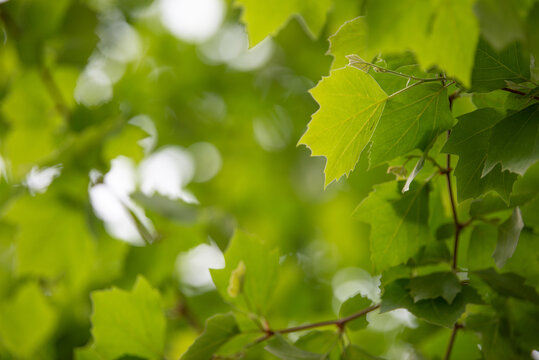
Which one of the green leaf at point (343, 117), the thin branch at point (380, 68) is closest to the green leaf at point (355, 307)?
the green leaf at point (343, 117)

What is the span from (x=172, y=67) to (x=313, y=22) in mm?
1945

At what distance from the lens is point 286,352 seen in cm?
67

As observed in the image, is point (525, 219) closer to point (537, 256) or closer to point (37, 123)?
point (537, 256)

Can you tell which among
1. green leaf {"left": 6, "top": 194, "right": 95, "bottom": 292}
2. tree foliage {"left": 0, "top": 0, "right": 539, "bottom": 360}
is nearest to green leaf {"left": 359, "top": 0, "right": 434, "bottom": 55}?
tree foliage {"left": 0, "top": 0, "right": 539, "bottom": 360}

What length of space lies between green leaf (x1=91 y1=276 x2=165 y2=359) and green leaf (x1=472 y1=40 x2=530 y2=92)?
56 cm

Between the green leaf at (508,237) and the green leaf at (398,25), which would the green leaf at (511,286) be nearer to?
the green leaf at (508,237)

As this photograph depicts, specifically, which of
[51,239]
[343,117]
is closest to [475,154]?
[343,117]

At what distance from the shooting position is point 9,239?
5.54ft

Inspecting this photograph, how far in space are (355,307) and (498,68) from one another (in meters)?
0.38

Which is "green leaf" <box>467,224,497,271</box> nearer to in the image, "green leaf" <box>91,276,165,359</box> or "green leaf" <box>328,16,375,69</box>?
"green leaf" <box>328,16,375,69</box>

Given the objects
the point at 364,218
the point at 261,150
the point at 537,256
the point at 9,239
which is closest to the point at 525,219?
the point at 537,256

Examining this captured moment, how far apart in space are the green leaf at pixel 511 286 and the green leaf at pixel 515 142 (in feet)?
0.56

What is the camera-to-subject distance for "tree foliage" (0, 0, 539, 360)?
1.95ft

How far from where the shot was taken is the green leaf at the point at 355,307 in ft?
2.44
